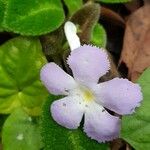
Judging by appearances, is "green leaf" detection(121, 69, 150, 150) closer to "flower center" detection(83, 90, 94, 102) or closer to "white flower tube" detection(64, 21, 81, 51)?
"flower center" detection(83, 90, 94, 102)

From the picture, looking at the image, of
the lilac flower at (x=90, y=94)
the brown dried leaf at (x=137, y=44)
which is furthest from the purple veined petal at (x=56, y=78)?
A: the brown dried leaf at (x=137, y=44)

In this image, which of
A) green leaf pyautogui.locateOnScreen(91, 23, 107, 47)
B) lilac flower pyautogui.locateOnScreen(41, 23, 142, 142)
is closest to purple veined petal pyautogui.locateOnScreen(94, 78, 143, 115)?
lilac flower pyautogui.locateOnScreen(41, 23, 142, 142)

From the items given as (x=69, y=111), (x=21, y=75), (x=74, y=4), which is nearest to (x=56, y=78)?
(x=69, y=111)

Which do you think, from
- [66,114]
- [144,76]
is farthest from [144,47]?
[66,114]

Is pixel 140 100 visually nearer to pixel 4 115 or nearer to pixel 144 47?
pixel 144 47

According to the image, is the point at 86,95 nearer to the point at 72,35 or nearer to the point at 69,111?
the point at 69,111
